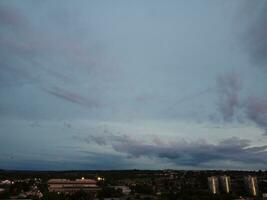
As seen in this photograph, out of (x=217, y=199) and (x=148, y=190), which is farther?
(x=148, y=190)

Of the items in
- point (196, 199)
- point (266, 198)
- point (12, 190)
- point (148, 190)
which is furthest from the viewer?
point (148, 190)

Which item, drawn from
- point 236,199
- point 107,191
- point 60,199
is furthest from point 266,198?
point 60,199

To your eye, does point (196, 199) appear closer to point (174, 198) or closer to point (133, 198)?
point (174, 198)

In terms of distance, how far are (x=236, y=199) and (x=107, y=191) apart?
5601cm

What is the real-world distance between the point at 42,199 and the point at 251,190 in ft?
352

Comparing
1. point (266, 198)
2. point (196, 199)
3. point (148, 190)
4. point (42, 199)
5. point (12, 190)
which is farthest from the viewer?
point (148, 190)

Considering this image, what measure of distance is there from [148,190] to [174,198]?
3769 centimetres

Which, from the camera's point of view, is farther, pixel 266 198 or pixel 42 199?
pixel 266 198

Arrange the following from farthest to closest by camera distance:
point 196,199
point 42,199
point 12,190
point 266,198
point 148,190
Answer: point 148,190
point 12,190
point 266,198
point 196,199
point 42,199

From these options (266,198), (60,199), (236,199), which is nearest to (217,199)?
(236,199)

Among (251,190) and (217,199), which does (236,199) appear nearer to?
(217,199)

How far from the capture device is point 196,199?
509 ft

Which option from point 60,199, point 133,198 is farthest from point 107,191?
point 60,199

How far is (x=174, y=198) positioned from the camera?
162 metres
